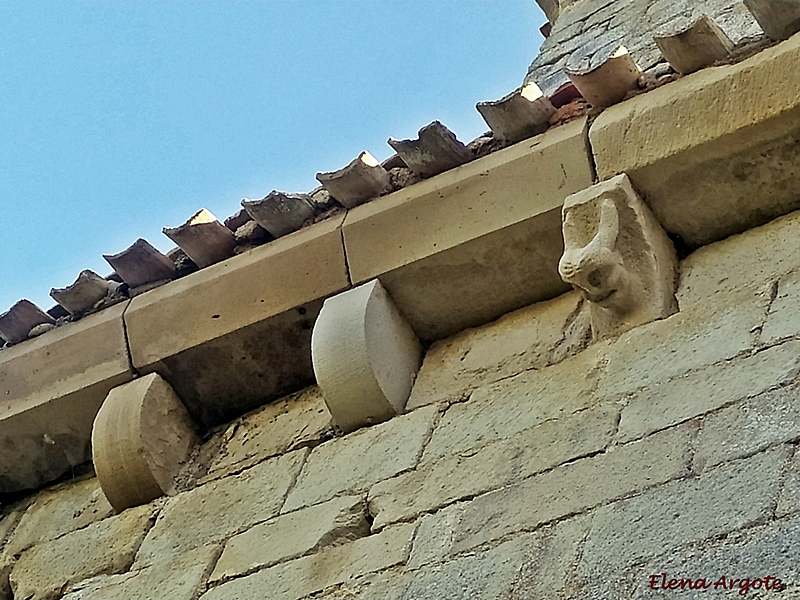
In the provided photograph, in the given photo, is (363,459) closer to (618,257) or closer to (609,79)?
(618,257)

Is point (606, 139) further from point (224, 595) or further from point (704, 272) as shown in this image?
point (224, 595)

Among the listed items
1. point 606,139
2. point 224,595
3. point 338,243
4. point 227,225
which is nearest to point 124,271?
point 227,225

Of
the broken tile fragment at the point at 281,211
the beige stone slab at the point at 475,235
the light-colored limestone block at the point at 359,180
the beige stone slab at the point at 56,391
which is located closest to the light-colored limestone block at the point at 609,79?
the beige stone slab at the point at 475,235

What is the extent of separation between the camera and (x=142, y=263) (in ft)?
13.2

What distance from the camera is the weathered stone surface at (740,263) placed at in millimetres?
3055

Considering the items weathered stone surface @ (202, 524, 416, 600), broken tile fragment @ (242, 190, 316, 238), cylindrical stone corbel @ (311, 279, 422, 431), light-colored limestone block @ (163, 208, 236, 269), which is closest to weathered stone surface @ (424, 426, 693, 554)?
weathered stone surface @ (202, 524, 416, 600)

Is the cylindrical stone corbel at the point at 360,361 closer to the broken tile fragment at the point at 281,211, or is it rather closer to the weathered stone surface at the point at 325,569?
the broken tile fragment at the point at 281,211

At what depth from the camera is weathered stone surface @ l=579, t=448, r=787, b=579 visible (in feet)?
7.62

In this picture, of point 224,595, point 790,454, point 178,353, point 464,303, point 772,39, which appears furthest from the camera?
point 178,353

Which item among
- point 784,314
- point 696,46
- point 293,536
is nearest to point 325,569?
point 293,536

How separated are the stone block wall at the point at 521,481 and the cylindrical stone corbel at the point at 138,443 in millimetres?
55

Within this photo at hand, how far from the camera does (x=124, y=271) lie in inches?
159

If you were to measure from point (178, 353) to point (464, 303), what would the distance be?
0.89 m

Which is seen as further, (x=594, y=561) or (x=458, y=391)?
(x=458, y=391)
